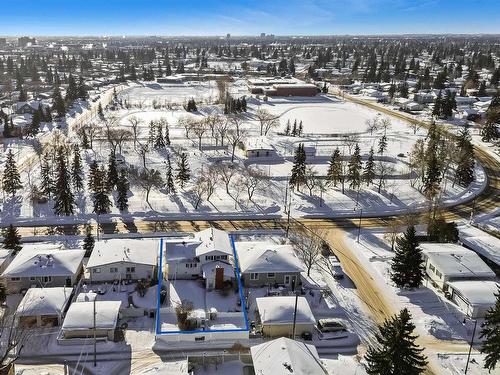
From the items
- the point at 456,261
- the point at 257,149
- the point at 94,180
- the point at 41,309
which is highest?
the point at 257,149

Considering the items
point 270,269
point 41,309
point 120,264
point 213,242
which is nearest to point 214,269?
point 213,242

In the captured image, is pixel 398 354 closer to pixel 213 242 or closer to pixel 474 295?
pixel 474 295

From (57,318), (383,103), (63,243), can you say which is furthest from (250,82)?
(57,318)

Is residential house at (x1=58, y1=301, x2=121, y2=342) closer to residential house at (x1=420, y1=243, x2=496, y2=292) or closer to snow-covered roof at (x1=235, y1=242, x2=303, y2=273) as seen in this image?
snow-covered roof at (x1=235, y1=242, x2=303, y2=273)

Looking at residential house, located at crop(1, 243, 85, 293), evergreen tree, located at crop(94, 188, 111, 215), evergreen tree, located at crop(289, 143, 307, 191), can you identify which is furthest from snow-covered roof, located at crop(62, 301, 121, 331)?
evergreen tree, located at crop(289, 143, 307, 191)

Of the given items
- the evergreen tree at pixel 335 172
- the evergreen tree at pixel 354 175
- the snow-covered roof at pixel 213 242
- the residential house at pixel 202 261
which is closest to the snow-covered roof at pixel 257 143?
the evergreen tree at pixel 335 172

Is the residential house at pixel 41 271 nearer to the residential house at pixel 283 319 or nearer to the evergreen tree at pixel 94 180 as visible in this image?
the evergreen tree at pixel 94 180
